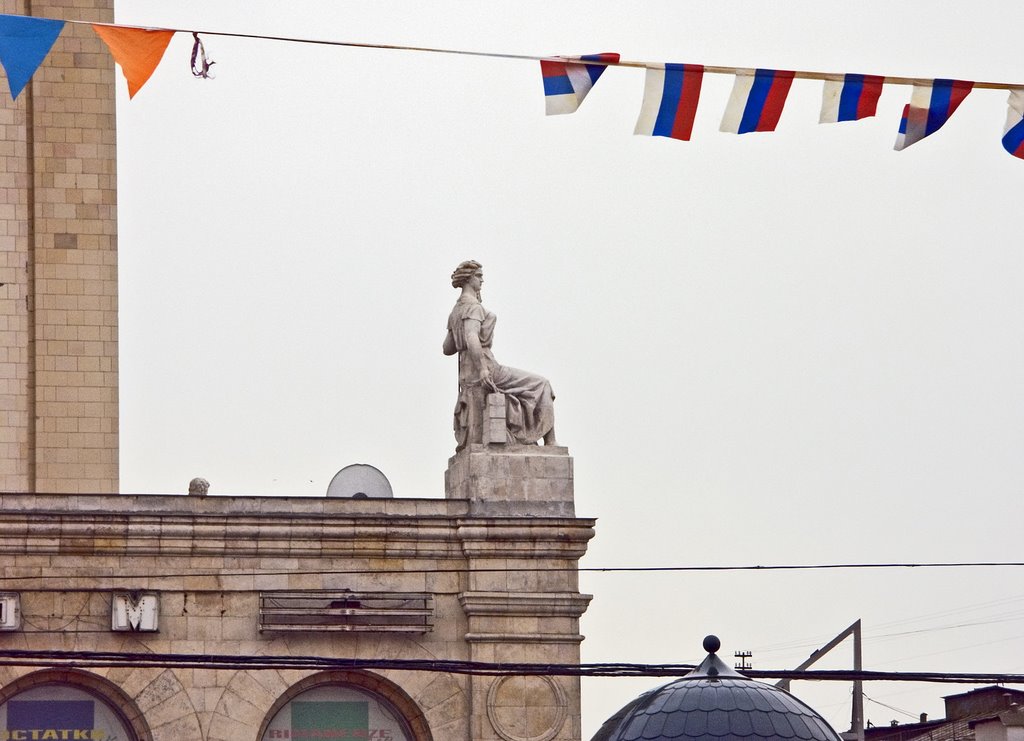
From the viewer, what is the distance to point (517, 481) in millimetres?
33750

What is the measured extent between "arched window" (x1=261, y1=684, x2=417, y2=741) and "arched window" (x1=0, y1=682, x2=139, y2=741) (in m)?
1.73

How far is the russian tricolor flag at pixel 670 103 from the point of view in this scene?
26547 mm

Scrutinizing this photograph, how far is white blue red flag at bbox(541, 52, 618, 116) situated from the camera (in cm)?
2650

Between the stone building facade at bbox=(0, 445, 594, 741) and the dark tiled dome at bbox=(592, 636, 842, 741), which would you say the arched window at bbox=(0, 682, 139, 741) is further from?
the dark tiled dome at bbox=(592, 636, 842, 741)

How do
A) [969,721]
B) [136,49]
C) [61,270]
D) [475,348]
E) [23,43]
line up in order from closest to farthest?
[23,43] → [136,49] → [475,348] → [61,270] → [969,721]

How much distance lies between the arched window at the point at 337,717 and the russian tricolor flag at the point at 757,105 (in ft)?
31.8

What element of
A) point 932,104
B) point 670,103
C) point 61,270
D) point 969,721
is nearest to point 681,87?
point 670,103

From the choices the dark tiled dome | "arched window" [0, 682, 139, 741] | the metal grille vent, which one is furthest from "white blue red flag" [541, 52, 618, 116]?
"arched window" [0, 682, 139, 741]

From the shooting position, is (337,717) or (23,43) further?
(337,717)

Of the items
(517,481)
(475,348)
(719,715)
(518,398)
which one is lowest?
(719,715)

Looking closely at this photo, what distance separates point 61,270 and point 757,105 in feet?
61.7

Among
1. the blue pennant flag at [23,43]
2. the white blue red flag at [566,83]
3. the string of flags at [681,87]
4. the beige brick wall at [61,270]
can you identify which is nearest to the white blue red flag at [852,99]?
the string of flags at [681,87]

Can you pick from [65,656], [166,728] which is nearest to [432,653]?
[166,728]

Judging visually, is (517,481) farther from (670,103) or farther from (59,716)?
(670,103)
